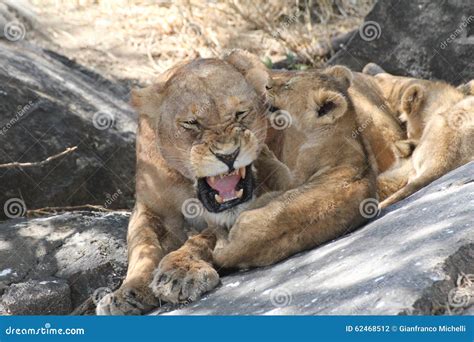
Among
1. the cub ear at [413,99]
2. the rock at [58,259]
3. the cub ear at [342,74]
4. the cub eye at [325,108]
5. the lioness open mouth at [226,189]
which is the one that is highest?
the cub ear at [342,74]

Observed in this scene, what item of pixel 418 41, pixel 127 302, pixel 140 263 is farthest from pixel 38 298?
pixel 418 41

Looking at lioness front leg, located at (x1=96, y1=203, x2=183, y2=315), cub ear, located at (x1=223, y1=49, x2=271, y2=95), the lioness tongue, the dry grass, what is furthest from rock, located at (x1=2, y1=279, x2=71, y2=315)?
the dry grass

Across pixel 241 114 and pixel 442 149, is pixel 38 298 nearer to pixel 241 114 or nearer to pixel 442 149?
pixel 241 114

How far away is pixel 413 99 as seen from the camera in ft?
25.2

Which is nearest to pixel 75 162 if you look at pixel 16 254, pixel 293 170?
pixel 16 254

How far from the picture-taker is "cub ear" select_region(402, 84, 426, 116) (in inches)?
302

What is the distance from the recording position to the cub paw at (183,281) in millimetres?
5531

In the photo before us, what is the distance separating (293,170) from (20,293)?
1.86 metres

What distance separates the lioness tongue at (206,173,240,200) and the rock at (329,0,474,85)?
4.33 metres

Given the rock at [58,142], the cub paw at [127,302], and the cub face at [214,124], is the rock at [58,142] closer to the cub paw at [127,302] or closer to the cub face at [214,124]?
the cub face at [214,124]

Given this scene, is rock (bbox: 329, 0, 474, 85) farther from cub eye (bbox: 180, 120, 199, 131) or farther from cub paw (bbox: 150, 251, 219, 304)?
cub paw (bbox: 150, 251, 219, 304)

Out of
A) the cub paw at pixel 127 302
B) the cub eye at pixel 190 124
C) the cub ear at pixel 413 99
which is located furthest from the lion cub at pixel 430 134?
the cub paw at pixel 127 302

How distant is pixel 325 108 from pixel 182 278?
→ 4.69ft

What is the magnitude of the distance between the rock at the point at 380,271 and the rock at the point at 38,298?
1193 millimetres
